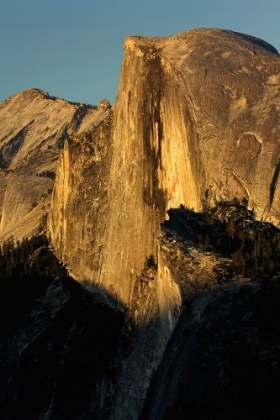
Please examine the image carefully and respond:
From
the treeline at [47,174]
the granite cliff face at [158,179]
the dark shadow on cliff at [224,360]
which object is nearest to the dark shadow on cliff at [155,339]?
the dark shadow on cliff at [224,360]

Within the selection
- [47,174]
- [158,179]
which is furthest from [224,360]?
[47,174]

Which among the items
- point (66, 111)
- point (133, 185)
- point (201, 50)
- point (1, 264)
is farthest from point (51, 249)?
point (66, 111)

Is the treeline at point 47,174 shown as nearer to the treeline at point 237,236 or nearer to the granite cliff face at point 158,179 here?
the granite cliff face at point 158,179

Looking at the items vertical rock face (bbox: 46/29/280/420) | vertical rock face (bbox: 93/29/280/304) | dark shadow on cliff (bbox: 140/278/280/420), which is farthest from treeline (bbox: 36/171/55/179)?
dark shadow on cliff (bbox: 140/278/280/420)

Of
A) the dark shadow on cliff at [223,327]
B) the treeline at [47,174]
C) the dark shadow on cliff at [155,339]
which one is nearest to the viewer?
the dark shadow on cliff at [223,327]

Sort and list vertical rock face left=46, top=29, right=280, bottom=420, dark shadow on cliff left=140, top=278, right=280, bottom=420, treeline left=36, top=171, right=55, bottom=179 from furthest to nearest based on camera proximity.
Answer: treeline left=36, top=171, right=55, bottom=179
vertical rock face left=46, top=29, right=280, bottom=420
dark shadow on cliff left=140, top=278, right=280, bottom=420

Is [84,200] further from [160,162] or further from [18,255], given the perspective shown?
[160,162]

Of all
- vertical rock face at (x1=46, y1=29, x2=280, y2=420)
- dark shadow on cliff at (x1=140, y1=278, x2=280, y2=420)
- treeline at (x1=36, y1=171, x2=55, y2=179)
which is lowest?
dark shadow on cliff at (x1=140, y1=278, x2=280, y2=420)

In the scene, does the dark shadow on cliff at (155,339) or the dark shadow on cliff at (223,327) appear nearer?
the dark shadow on cliff at (223,327)

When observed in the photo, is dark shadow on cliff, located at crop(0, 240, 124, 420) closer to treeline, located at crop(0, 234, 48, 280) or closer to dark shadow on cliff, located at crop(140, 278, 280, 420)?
treeline, located at crop(0, 234, 48, 280)

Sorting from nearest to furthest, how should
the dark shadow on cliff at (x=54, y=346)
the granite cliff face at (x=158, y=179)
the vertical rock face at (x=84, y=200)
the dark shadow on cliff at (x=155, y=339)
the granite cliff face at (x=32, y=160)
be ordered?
the dark shadow on cliff at (x=155, y=339) → the granite cliff face at (x=158, y=179) → the dark shadow on cliff at (x=54, y=346) → the vertical rock face at (x=84, y=200) → the granite cliff face at (x=32, y=160)

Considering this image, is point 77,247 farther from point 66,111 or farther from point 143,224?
point 66,111
